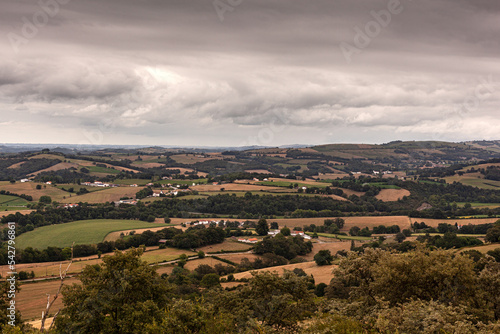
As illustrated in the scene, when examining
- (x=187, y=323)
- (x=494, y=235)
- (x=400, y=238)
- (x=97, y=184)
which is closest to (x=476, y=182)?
(x=400, y=238)

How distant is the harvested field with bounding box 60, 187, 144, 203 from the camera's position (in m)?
120

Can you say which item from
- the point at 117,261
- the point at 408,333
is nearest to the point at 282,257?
the point at 117,261

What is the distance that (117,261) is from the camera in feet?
71.9

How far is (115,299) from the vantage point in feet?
66.4

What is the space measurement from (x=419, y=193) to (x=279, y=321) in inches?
5267

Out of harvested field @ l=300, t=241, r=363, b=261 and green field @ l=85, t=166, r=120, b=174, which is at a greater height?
green field @ l=85, t=166, r=120, b=174

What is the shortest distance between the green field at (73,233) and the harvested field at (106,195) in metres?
25.2

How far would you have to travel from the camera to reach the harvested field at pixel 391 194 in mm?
126688

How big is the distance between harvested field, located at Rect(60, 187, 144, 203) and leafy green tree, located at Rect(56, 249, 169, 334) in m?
108

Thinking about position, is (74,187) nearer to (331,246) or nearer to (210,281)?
(331,246)

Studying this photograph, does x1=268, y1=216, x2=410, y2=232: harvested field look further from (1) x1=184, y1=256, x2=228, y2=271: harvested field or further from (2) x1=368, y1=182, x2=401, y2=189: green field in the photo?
(2) x1=368, y1=182, x2=401, y2=189: green field

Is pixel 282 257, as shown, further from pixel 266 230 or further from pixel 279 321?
pixel 279 321

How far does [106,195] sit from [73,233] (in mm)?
47195

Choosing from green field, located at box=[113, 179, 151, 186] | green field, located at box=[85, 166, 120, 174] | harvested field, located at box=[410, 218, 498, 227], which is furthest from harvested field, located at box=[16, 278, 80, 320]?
green field, located at box=[85, 166, 120, 174]
